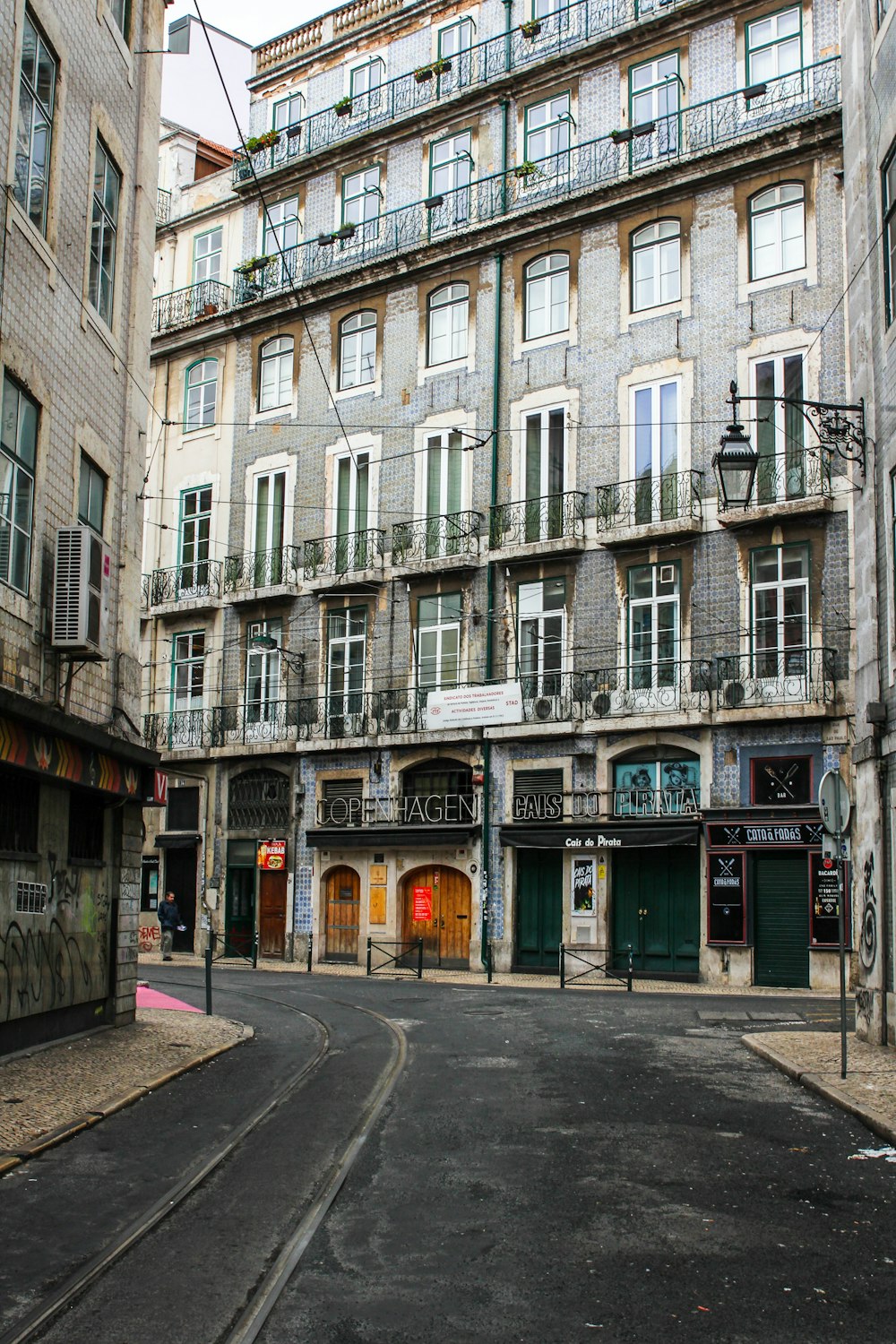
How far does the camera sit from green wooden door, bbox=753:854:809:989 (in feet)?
82.3

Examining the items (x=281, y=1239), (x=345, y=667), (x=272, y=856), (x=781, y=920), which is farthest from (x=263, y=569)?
(x=281, y=1239)

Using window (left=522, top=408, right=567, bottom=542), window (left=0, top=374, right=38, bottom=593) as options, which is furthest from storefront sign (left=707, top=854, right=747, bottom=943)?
window (left=0, top=374, right=38, bottom=593)

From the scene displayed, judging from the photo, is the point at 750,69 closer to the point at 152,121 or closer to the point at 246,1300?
the point at 152,121

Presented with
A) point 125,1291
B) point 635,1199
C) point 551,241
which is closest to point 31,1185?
point 125,1291

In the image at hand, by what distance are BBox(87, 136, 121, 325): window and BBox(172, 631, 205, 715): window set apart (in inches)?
762

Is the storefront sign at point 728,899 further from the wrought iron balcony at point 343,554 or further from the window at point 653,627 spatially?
the wrought iron balcony at point 343,554

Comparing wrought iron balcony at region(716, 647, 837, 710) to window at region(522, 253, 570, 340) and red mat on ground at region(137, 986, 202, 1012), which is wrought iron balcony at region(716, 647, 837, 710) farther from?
red mat on ground at region(137, 986, 202, 1012)

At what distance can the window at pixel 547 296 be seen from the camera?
30.3 m

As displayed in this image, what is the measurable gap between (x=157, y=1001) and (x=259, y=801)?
546 inches

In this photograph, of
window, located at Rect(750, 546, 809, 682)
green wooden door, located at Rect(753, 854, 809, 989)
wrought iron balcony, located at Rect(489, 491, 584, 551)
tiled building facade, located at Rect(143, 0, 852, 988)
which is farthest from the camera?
wrought iron balcony, located at Rect(489, 491, 584, 551)

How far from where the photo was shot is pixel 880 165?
15.4 metres

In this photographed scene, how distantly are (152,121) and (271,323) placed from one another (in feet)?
57.6

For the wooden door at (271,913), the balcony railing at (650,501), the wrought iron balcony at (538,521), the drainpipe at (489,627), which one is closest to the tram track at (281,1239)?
the drainpipe at (489,627)

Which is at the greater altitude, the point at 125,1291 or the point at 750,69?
the point at 750,69
